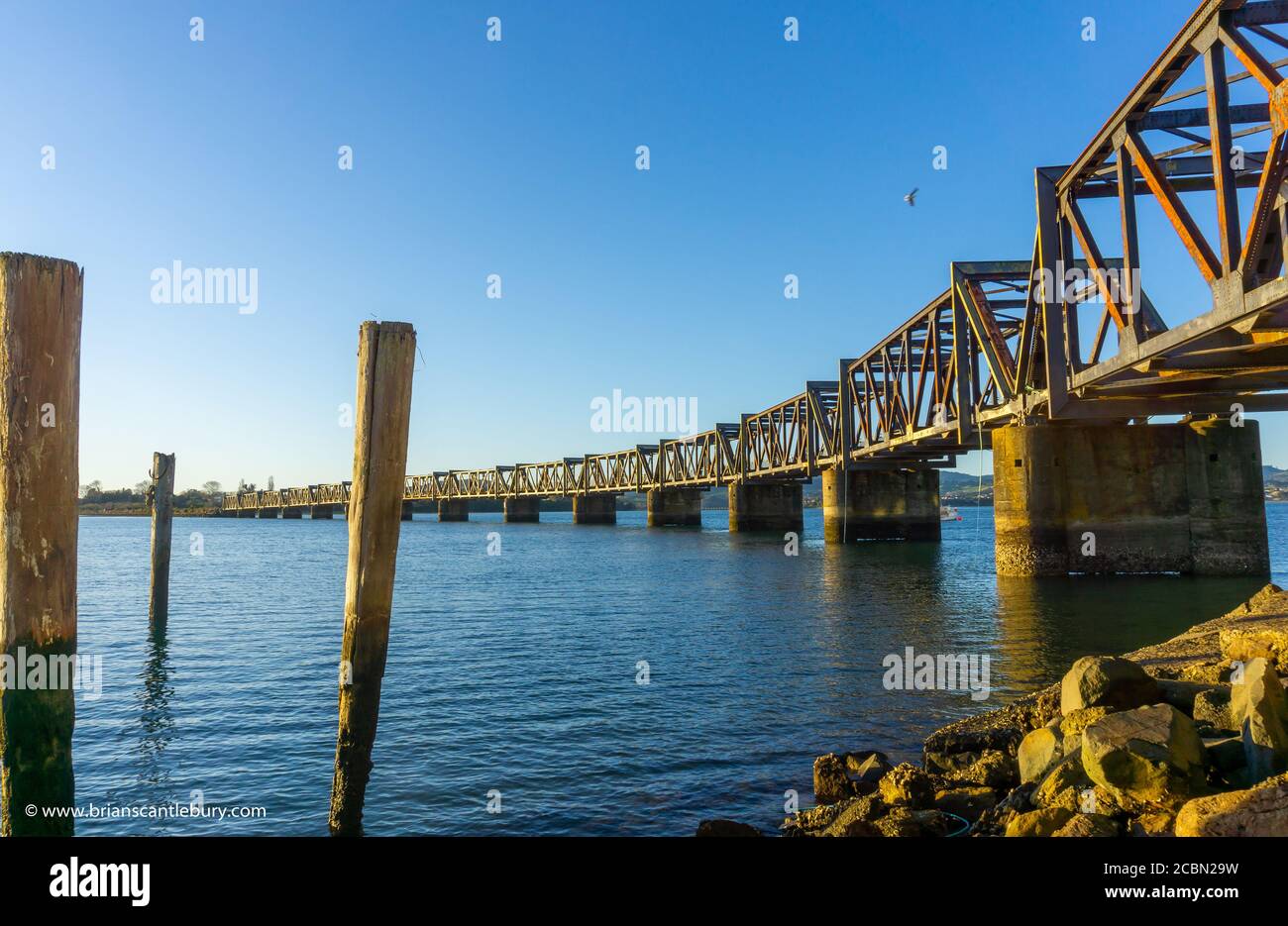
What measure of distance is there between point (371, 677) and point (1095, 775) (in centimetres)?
776

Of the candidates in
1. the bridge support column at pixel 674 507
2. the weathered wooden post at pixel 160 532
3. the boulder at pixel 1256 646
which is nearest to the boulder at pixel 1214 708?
→ the boulder at pixel 1256 646

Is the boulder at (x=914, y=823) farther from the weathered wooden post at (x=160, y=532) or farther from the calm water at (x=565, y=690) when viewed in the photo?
the weathered wooden post at (x=160, y=532)

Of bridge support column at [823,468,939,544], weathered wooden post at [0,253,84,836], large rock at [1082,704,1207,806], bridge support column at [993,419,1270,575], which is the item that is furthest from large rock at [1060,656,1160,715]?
bridge support column at [823,468,939,544]

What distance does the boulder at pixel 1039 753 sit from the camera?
30.8 ft

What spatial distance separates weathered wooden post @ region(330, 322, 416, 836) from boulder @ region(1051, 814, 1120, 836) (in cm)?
696

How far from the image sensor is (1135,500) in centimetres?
3322

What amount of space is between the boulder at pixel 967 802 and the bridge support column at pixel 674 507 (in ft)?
394

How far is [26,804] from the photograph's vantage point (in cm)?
838

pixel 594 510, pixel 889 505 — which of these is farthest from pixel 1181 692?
pixel 594 510

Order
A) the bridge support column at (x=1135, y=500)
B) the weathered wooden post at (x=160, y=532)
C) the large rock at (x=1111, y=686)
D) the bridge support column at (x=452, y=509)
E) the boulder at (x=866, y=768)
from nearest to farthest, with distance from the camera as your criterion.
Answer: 1. the large rock at (x=1111, y=686)
2. the boulder at (x=866, y=768)
3. the weathered wooden post at (x=160, y=532)
4. the bridge support column at (x=1135, y=500)
5. the bridge support column at (x=452, y=509)

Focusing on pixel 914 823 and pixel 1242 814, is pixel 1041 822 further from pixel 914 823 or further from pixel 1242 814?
pixel 1242 814

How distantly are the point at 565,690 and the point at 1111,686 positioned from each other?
10664 millimetres
